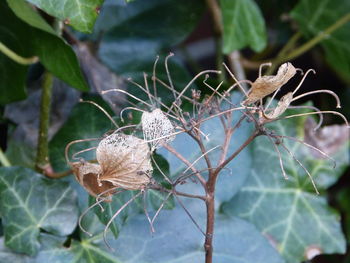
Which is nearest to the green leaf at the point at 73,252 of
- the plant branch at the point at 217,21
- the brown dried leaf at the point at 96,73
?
the brown dried leaf at the point at 96,73

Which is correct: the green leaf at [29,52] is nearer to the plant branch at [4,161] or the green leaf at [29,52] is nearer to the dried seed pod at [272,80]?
the plant branch at [4,161]

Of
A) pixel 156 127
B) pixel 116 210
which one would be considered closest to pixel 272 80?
pixel 156 127

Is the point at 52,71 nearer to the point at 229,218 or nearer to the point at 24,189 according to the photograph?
the point at 24,189

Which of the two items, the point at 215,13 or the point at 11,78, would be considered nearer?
the point at 11,78

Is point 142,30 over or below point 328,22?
over

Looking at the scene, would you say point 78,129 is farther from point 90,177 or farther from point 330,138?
point 330,138

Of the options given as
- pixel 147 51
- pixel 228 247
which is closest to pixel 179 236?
pixel 228 247

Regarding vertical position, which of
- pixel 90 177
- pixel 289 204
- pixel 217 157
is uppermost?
pixel 90 177
